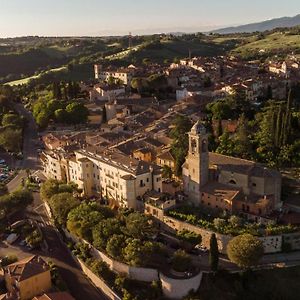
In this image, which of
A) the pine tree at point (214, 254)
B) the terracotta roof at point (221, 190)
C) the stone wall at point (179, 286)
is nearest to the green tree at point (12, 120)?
the terracotta roof at point (221, 190)

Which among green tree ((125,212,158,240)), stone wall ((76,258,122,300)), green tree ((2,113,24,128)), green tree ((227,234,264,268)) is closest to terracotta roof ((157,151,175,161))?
green tree ((125,212,158,240))

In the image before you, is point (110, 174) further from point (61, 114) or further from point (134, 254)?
point (61, 114)

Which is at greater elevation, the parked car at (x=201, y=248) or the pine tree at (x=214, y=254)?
the pine tree at (x=214, y=254)

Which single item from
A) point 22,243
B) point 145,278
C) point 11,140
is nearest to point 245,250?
point 145,278

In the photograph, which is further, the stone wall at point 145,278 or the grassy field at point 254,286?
the grassy field at point 254,286

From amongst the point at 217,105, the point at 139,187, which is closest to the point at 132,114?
the point at 217,105

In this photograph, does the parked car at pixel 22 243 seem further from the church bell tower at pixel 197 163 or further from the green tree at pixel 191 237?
the church bell tower at pixel 197 163

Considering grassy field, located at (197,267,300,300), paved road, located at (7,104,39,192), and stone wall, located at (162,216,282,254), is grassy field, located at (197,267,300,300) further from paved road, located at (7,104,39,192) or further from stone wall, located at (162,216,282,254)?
paved road, located at (7,104,39,192)
